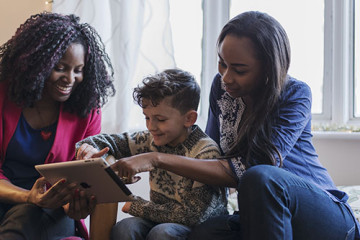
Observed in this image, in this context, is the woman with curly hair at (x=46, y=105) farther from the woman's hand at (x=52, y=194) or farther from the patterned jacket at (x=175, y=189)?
the patterned jacket at (x=175, y=189)

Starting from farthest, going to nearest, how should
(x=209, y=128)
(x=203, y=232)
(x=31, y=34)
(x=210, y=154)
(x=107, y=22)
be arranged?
(x=107, y=22)
(x=209, y=128)
(x=31, y=34)
(x=210, y=154)
(x=203, y=232)

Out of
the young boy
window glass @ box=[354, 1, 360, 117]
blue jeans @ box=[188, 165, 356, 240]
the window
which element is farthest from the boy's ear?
window glass @ box=[354, 1, 360, 117]

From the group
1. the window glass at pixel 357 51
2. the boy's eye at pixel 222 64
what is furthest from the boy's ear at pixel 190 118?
the window glass at pixel 357 51

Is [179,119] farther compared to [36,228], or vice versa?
[179,119]

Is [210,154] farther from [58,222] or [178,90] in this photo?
[58,222]

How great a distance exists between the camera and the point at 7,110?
1632mm

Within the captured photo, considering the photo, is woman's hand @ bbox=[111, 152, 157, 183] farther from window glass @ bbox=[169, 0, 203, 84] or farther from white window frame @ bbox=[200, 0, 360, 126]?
window glass @ bbox=[169, 0, 203, 84]

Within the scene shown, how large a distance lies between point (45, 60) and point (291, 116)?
0.76 metres

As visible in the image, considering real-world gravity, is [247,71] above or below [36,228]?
above

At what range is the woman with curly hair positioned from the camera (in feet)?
5.06

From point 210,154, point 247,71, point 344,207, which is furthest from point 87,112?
point 344,207

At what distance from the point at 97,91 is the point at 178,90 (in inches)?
12.6

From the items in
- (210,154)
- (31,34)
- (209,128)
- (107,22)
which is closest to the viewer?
(210,154)

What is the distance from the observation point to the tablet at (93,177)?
127 cm
